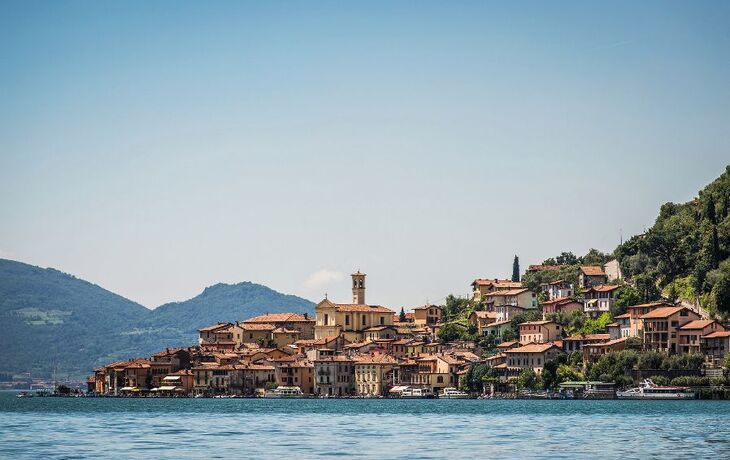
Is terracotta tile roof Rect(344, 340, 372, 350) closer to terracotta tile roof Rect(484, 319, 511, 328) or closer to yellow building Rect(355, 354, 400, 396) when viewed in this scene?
yellow building Rect(355, 354, 400, 396)

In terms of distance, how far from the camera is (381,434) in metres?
66.8

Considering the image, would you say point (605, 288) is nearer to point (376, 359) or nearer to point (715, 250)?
point (715, 250)

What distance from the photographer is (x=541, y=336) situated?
447ft

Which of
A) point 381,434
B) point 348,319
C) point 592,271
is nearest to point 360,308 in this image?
point 348,319

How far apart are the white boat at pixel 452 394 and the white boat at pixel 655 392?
21.5m

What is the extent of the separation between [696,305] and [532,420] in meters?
49.7

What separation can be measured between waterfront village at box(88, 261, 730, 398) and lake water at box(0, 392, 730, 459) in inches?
795

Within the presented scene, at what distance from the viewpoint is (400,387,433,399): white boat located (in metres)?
139

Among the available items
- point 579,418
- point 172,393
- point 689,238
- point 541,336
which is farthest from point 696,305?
point 172,393

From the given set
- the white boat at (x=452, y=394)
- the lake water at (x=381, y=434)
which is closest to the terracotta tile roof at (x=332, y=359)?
the white boat at (x=452, y=394)

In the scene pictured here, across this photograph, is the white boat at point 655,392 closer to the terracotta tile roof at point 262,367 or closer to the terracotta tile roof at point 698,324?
the terracotta tile roof at point 698,324

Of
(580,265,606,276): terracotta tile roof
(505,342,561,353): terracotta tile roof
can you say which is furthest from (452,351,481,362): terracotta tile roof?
(580,265,606,276): terracotta tile roof

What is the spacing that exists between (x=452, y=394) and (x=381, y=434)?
234 feet

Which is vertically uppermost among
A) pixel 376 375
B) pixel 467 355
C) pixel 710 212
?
pixel 710 212
